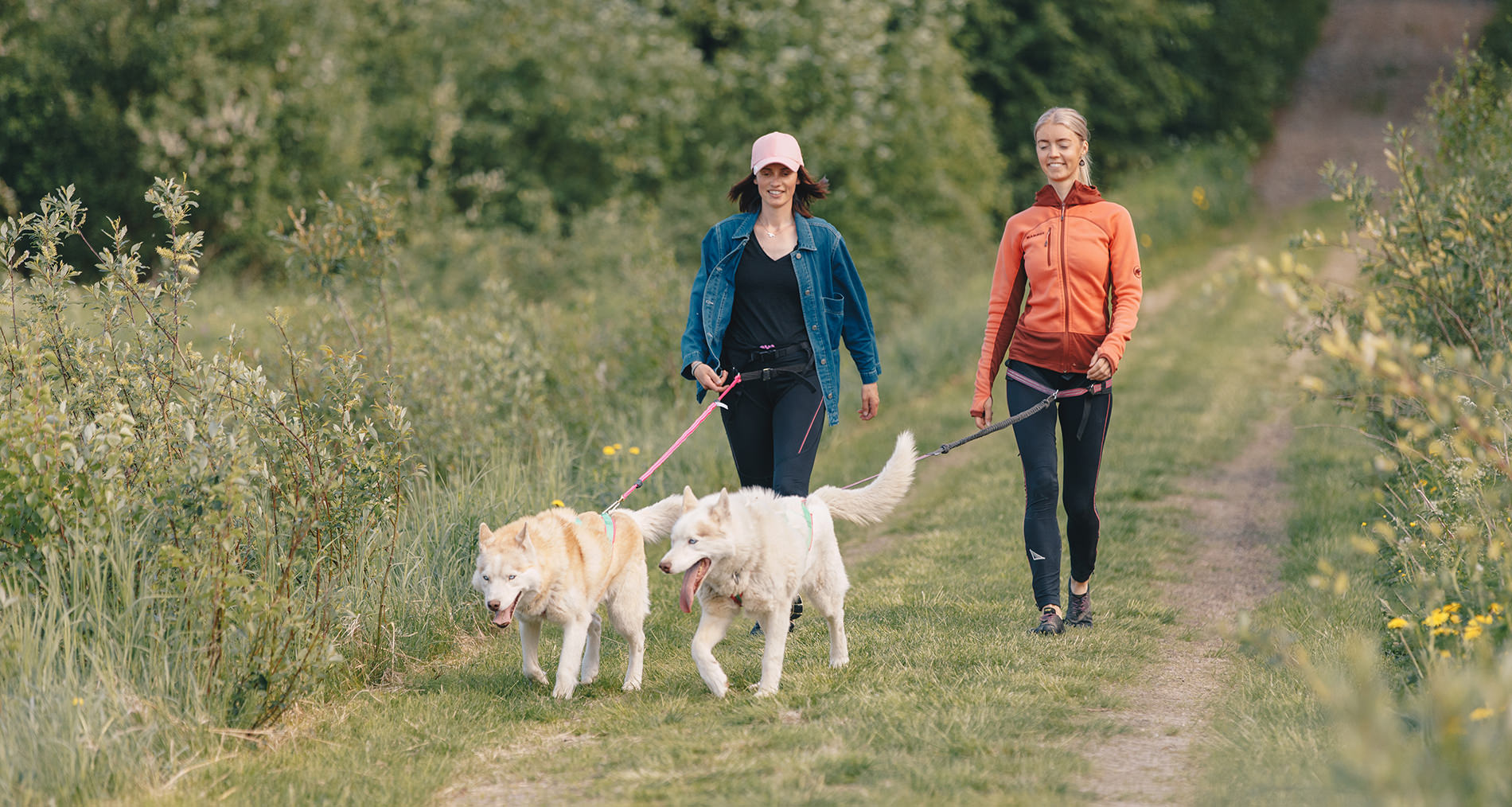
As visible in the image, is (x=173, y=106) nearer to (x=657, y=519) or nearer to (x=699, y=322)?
(x=699, y=322)

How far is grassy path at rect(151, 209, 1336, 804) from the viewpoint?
3.98 m

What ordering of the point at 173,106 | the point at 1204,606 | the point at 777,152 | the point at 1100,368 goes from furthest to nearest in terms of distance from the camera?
the point at 173,106 < the point at 1204,606 < the point at 777,152 < the point at 1100,368

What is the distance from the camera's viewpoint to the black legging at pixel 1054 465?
220 inches

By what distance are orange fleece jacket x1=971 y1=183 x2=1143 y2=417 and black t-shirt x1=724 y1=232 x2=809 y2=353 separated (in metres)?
1.00

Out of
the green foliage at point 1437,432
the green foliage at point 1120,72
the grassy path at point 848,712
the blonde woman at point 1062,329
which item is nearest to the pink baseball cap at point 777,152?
the blonde woman at point 1062,329

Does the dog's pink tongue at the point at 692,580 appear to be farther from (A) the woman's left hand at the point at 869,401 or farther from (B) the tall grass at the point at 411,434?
(A) the woman's left hand at the point at 869,401

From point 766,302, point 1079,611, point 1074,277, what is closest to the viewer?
point 1074,277

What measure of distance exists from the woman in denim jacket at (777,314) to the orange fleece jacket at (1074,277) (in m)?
0.83

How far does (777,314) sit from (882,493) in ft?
3.25

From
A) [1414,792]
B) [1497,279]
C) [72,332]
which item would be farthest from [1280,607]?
[72,332]

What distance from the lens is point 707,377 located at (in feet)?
Result: 18.7

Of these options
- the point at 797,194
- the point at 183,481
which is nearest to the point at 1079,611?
the point at 797,194

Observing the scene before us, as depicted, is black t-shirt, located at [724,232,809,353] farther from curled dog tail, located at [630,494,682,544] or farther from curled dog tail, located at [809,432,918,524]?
curled dog tail, located at [630,494,682,544]

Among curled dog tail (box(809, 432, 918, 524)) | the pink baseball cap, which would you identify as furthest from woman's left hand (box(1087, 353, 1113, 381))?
the pink baseball cap
